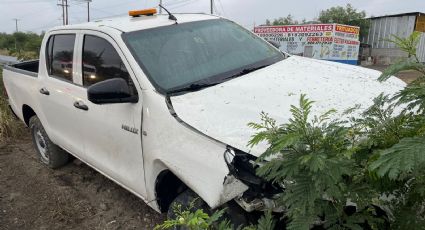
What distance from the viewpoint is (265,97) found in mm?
2602

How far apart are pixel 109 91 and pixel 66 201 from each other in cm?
199

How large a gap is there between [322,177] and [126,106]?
1.97 metres

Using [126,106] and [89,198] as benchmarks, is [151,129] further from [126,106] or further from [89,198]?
[89,198]

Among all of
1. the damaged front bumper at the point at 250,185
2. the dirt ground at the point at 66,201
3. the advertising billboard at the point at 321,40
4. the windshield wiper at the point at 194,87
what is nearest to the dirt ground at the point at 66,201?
the dirt ground at the point at 66,201

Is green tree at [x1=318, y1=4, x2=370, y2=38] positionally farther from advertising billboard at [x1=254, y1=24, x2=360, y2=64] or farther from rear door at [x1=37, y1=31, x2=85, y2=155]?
rear door at [x1=37, y1=31, x2=85, y2=155]

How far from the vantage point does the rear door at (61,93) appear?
12.7 ft

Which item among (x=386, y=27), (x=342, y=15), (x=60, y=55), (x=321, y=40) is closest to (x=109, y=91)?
(x=60, y=55)

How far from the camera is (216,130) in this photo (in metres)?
2.27

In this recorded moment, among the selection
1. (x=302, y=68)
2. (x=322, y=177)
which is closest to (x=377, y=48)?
(x=302, y=68)

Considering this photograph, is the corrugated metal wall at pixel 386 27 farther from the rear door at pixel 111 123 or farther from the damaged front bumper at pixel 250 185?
the damaged front bumper at pixel 250 185

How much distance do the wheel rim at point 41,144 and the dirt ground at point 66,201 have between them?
161 mm

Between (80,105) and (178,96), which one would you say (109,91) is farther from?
(80,105)

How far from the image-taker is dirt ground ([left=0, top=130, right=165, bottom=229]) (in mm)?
3725

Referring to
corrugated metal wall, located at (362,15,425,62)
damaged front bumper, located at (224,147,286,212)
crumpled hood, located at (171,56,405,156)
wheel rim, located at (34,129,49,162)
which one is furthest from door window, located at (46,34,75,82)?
corrugated metal wall, located at (362,15,425,62)
